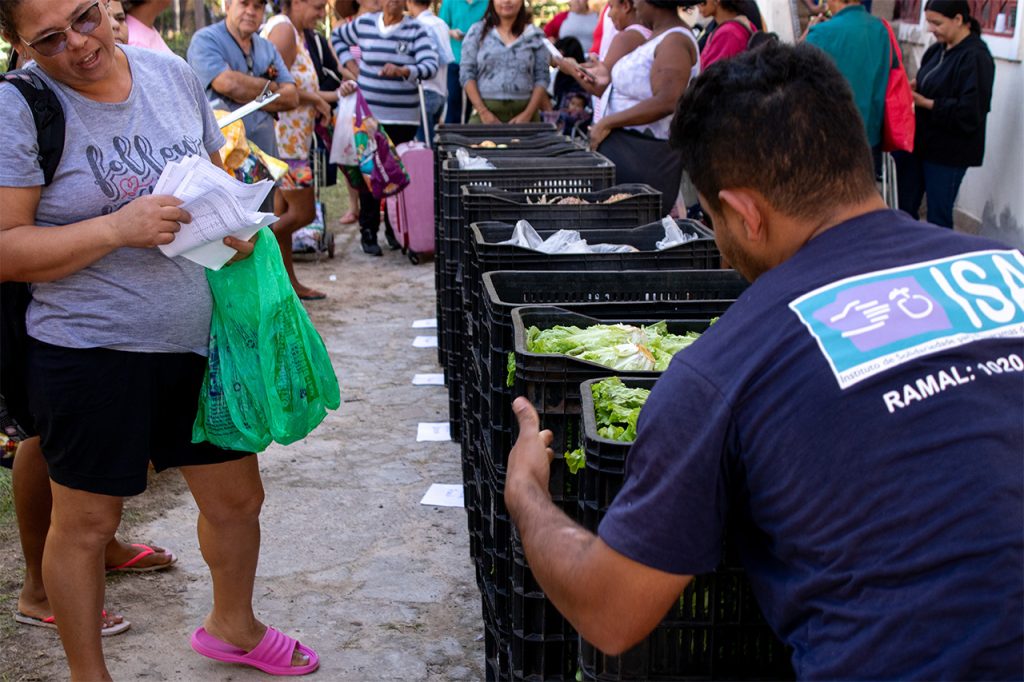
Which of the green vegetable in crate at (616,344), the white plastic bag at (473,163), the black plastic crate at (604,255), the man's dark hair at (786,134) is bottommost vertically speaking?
the white plastic bag at (473,163)

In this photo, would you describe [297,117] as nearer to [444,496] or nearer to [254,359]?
[444,496]

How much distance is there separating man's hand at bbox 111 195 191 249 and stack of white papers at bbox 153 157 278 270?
2.1 inches

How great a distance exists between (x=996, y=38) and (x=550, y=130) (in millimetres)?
4097

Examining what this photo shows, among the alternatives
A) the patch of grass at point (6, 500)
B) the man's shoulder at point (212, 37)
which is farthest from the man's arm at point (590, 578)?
the man's shoulder at point (212, 37)

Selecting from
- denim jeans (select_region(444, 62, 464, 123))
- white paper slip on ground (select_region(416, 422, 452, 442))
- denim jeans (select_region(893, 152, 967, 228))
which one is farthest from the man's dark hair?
denim jeans (select_region(444, 62, 464, 123))

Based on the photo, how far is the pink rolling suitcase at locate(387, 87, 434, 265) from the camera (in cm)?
905

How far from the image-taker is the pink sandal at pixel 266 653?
3.52 metres

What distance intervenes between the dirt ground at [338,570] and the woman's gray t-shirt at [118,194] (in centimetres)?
119

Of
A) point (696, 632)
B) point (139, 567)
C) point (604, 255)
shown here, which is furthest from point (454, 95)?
point (696, 632)

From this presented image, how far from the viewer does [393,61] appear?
9719 mm

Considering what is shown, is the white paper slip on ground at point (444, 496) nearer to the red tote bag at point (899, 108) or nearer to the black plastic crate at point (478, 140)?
the black plastic crate at point (478, 140)

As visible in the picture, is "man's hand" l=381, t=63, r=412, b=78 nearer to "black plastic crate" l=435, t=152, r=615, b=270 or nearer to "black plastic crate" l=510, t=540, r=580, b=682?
"black plastic crate" l=435, t=152, r=615, b=270

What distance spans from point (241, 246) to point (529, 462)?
129 centimetres

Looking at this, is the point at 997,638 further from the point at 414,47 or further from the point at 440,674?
the point at 414,47
